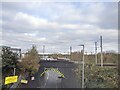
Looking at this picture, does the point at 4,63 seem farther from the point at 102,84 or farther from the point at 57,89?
the point at 102,84

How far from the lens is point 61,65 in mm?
41062

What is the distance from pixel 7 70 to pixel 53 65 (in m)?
18.4

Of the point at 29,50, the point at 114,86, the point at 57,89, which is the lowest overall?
the point at 57,89

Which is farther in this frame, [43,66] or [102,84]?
[43,66]

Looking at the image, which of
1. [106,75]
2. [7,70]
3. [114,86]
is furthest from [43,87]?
[114,86]

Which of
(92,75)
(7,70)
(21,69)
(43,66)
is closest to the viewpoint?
(92,75)

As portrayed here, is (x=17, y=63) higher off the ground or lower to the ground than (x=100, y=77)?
higher

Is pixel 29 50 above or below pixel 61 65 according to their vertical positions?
above

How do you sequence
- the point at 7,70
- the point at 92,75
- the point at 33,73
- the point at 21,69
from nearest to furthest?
the point at 92,75 → the point at 7,70 → the point at 21,69 → the point at 33,73

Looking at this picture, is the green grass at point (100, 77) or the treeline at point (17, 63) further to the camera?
the treeline at point (17, 63)

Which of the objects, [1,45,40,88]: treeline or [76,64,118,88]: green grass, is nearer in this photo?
[76,64,118,88]: green grass

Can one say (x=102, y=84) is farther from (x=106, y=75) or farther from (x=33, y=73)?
(x=33, y=73)

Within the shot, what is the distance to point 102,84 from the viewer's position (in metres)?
18.0

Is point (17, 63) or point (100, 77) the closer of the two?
point (100, 77)
